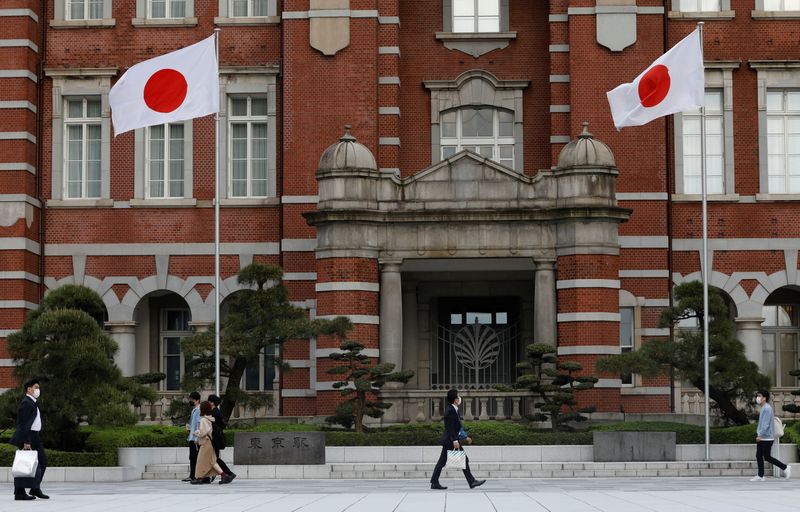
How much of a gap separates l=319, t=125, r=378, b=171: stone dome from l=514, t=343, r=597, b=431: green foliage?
566 centimetres

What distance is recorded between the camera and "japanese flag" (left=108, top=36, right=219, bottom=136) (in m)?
31.6

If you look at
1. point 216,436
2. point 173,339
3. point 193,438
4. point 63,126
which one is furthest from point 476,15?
point 216,436

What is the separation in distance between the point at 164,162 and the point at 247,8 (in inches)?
169

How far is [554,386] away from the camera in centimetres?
3102

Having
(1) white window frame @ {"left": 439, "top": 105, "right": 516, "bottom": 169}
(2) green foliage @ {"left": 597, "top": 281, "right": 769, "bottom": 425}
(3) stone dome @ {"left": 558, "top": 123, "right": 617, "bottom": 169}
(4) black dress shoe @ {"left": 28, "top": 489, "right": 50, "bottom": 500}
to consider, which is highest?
(1) white window frame @ {"left": 439, "top": 105, "right": 516, "bottom": 169}

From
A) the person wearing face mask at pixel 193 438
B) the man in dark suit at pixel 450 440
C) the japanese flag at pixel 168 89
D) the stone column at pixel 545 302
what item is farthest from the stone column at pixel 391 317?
the man in dark suit at pixel 450 440

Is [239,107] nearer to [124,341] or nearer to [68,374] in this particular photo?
[124,341]

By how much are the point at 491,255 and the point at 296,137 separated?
5.97m

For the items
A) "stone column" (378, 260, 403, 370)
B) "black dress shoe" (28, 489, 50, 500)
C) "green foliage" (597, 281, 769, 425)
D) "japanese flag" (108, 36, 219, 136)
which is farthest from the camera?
"stone column" (378, 260, 403, 370)

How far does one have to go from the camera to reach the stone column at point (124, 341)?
37.1 meters

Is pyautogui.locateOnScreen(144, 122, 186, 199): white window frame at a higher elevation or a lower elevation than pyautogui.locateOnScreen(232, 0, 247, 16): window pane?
lower

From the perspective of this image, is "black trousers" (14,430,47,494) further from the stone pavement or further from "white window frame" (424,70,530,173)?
"white window frame" (424,70,530,173)

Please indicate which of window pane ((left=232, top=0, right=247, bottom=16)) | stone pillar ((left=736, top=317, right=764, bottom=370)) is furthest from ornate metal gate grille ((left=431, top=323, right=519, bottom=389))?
window pane ((left=232, top=0, right=247, bottom=16))

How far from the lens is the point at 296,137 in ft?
120
